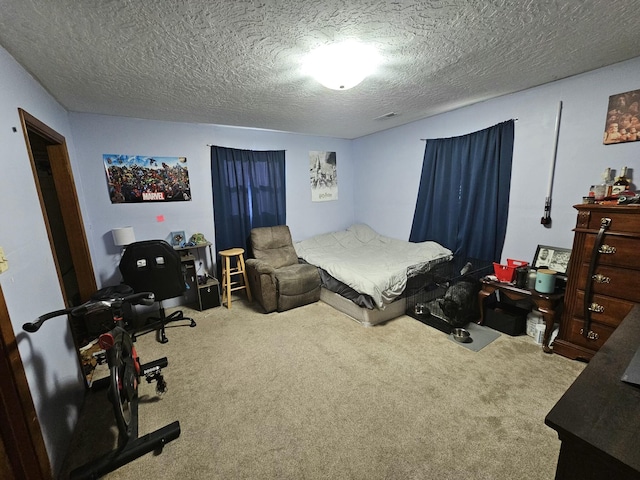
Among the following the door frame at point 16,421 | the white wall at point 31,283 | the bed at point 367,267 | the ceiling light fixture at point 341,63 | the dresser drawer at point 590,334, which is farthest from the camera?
the bed at point 367,267

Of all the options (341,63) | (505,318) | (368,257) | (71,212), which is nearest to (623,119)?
(505,318)

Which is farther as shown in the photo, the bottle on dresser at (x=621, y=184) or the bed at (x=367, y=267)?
the bed at (x=367, y=267)

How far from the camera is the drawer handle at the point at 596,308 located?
6.44ft

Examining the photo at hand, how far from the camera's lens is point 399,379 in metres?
2.01

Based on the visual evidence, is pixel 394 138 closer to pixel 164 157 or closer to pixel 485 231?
pixel 485 231

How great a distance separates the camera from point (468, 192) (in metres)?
3.22

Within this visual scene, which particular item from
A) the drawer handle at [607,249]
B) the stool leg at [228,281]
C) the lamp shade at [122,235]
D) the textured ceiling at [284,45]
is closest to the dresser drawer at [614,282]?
the drawer handle at [607,249]

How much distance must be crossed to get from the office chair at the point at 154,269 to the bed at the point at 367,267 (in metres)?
1.66

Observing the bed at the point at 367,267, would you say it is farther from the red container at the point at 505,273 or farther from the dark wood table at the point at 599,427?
the dark wood table at the point at 599,427

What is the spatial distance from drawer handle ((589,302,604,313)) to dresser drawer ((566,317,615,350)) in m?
0.11

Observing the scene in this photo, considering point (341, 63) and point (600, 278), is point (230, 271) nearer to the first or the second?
point (341, 63)

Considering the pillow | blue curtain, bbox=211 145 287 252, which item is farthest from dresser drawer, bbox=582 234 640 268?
blue curtain, bbox=211 145 287 252

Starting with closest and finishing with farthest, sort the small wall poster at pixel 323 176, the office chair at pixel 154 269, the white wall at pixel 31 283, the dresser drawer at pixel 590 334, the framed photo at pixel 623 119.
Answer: the white wall at pixel 31 283, the dresser drawer at pixel 590 334, the framed photo at pixel 623 119, the office chair at pixel 154 269, the small wall poster at pixel 323 176

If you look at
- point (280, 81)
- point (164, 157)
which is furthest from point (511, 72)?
point (164, 157)
